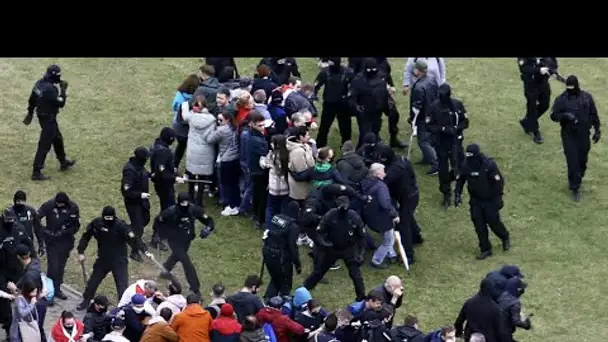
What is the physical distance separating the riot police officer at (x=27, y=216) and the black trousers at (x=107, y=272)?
0.74m

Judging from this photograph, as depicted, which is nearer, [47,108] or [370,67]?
[47,108]

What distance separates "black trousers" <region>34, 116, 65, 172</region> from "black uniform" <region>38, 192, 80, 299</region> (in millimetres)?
2655

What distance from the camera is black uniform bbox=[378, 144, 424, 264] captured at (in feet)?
46.6

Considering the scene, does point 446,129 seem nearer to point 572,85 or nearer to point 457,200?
point 457,200

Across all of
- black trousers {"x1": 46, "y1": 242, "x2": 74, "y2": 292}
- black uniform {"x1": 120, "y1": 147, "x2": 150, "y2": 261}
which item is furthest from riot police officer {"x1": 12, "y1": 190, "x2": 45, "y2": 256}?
black uniform {"x1": 120, "y1": 147, "x2": 150, "y2": 261}

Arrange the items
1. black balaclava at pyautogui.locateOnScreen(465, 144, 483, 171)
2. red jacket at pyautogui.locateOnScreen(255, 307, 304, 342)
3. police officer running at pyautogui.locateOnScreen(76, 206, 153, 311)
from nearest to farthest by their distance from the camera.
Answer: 1. red jacket at pyautogui.locateOnScreen(255, 307, 304, 342)
2. police officer running at pyautogui.locateOnScreen(76, 206, 153, 311)
3. black balaclava at pyautogui.locateOnScreen(465, 144, 483, 171)

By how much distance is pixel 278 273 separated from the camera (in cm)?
1326

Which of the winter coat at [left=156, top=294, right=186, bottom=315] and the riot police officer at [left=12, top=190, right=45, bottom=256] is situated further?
the riot police officer at [left=12, top=190, right=45, bottom=256]

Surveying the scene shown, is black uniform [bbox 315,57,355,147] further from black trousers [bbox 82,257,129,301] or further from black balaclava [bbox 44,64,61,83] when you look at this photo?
black trousers [bbox 82,257,129,301]

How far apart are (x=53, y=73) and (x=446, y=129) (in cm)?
509

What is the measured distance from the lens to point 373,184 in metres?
14.0

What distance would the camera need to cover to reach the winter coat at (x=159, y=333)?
36.6ft

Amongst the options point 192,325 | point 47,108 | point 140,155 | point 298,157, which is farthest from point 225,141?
point 192,325
